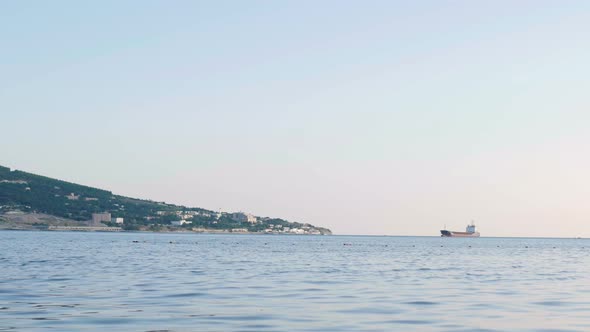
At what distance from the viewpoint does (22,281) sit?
50750 mm

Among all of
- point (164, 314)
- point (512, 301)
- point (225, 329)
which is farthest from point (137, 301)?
point (512, 301)

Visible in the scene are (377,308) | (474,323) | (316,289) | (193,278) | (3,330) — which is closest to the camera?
(3,330)

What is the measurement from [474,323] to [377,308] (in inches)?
225

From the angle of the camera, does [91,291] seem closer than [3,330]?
No

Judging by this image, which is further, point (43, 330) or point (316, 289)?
point (316, 289)

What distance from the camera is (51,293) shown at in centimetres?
4297

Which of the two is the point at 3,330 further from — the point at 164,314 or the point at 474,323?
the point at 474,323

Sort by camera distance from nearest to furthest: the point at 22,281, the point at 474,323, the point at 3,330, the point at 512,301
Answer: the point at 3,330 < the point at 474,323 < the point at 512,301 < the point at 22,281

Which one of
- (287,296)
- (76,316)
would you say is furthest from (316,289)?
(76,316)

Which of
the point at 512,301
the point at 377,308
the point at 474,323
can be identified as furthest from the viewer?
the point at 512,301

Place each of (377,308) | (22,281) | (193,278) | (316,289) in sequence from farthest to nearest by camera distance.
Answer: (193,278)
(22,281)
(316,289)
(377,308)

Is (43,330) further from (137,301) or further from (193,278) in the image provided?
(193,278)

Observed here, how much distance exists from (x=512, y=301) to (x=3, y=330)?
24182mm

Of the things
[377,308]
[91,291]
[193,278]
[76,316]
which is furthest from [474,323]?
[193,278]
